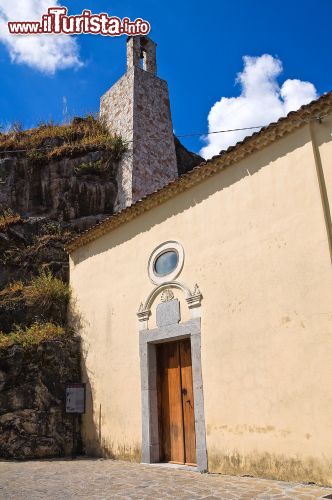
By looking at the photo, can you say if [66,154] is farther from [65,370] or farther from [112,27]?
[65,370]

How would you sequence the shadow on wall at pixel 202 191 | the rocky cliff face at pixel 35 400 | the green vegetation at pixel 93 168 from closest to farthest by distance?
1. the shadow on wall at pixel 202 191
2. the rocky cliff face at pixel 35 400
3. the green vegetation at pixel 93 168

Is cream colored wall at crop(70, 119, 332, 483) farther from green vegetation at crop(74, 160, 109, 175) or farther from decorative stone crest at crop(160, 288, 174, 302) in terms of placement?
green vegetation at crop(74, 160, 109, 175)

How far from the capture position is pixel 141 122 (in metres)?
15.9

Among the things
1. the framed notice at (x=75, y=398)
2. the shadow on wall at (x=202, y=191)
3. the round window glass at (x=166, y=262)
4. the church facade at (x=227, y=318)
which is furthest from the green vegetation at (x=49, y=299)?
the round window glass at (x=166, y=262)

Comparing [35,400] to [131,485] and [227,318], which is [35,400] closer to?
[131,485]

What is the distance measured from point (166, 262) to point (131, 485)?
157 inches

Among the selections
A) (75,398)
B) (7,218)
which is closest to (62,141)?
(7,218)

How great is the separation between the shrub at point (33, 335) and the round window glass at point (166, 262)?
3.38 metres

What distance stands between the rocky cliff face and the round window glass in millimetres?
3330

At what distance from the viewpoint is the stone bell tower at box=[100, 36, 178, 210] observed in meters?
15.2

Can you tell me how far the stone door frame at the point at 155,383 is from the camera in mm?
7195

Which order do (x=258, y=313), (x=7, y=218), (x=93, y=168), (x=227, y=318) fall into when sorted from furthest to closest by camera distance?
(x=93, y=168), (x=7, y=218), (x=227, y=318), (x=258, y=313)

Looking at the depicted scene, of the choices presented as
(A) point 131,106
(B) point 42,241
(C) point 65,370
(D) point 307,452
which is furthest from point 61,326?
(A) point 131,106

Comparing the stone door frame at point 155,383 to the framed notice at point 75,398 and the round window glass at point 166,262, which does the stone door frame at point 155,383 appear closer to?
the round window glass at point 166,262
